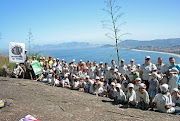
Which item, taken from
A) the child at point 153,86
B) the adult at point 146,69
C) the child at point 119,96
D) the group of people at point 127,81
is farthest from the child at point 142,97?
the adult at point 146,69

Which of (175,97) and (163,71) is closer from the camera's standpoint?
(175,97)

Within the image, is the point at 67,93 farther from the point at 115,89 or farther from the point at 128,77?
the point at 128,77

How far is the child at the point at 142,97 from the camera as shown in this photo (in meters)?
6.27

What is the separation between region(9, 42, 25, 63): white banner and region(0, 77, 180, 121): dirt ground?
3.13m

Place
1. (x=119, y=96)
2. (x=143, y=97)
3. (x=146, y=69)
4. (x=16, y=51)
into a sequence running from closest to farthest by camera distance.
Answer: (x=143, y=97), (x=119, y=96), (x=146, y=69), (x=16, y=51)

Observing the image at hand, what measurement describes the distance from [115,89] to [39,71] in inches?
220

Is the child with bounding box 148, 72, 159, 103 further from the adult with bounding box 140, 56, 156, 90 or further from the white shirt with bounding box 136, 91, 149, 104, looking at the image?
the adult with bounding box 140, 56, 156, 90

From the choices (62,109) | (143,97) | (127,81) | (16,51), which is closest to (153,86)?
(143,97)

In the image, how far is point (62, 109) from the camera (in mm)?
5988

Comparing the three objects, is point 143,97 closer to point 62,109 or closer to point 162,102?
point 162,102

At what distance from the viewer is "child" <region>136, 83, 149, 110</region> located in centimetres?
627

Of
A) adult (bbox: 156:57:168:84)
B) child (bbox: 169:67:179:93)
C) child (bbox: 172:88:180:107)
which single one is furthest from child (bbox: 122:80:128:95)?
child (bbox: 172:88:180:107)

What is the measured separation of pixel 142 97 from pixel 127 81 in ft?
4.39

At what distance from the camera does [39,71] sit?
35.7 ft
